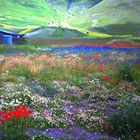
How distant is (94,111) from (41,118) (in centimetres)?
297

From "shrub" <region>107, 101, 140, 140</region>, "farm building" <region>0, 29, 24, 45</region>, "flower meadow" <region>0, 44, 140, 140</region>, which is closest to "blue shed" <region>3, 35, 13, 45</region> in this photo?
"farm building" <region>0, 29, 24, 45</region>

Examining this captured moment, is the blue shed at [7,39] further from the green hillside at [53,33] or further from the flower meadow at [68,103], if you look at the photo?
the flower meadow at [68,103]

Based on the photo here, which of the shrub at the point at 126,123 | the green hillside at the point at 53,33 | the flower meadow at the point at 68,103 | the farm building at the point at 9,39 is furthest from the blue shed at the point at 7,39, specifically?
the shrub at the point at 126,123

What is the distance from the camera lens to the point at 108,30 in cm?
17712

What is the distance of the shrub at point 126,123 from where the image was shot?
1298 cm

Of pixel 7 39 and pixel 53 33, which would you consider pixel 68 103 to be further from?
pixel 53 33

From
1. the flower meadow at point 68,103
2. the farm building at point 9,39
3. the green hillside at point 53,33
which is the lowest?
the green hillside at point 53,33

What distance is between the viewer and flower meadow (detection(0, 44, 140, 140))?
12609 millimetres

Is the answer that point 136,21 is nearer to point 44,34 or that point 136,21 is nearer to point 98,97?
point 44,34

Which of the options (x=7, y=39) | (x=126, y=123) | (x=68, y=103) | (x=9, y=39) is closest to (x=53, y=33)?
(x=9, y=39)

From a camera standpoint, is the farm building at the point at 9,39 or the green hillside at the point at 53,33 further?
the green hillside at the point at 53,33

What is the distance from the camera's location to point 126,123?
13.2 m

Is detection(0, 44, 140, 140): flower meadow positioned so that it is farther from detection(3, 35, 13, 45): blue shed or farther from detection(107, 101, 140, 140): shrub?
detection(3, 35, 13, 45): blue shed

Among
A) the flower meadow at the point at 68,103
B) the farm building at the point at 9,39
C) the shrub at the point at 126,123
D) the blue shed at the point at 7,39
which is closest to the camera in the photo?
the flower meadow at the point at 68,103
